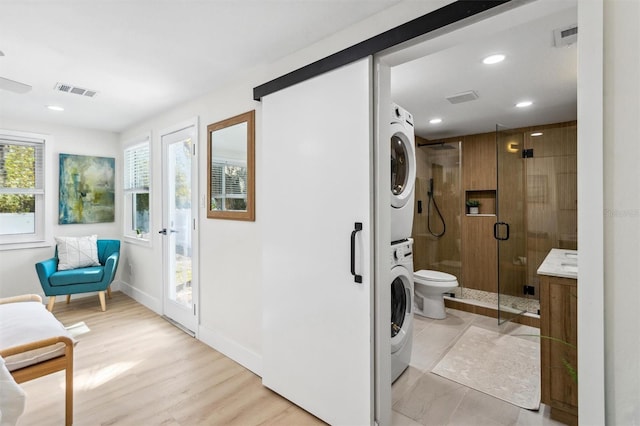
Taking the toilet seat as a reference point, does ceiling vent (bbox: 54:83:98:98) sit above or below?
above

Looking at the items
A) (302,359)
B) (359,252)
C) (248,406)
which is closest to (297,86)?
(359,252)

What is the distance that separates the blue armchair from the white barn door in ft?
8.93

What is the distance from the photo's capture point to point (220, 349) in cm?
275

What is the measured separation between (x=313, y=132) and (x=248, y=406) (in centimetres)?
183

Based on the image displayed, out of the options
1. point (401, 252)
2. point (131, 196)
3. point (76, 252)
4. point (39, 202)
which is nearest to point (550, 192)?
point (401, 252)

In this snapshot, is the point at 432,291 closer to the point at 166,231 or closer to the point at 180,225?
the point at 180,225

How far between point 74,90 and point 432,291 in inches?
164

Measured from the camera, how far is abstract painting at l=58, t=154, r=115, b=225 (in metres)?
4.16

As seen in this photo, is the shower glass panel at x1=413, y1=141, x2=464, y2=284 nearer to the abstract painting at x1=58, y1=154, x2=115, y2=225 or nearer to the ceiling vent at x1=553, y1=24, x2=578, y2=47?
the ceiling vent at x1=553, y1=24, x2=578, y2=47

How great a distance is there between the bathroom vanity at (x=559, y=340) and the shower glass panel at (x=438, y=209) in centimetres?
229

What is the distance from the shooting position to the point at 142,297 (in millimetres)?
4027

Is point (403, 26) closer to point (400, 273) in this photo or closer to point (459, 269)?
point (400, 273)

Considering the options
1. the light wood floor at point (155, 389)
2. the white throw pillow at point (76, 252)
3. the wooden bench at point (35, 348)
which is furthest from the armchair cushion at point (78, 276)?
the wooden bench at point (35, 348)

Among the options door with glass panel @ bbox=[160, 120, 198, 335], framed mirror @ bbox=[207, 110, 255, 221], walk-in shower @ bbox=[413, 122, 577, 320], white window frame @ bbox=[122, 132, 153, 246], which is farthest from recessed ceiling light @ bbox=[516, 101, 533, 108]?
white window frame @ bbox=[122, 132, 153, 246]
